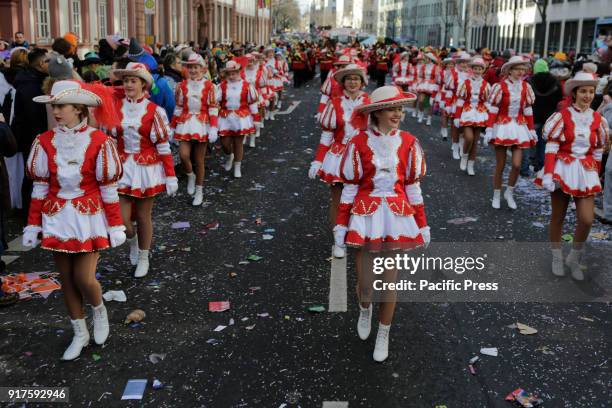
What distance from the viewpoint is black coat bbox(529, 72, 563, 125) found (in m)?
11.6

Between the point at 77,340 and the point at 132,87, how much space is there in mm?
2665

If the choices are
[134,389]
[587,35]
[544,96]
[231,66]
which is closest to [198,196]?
[231,66]

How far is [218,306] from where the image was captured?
5773 millimetres

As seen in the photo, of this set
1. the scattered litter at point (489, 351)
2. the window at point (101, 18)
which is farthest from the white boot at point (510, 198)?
the window at point (101, 18)

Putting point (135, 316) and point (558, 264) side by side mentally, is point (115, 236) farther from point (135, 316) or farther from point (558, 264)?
point (558, 264)

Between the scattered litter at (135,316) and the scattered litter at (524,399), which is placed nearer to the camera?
the scattered litter at (524,399)

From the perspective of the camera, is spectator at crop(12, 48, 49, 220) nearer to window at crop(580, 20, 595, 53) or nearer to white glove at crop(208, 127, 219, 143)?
white glove at crop(208, 127, 219, 143)

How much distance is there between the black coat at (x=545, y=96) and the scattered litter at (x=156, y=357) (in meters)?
8.93

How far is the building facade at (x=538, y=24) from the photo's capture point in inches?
1693

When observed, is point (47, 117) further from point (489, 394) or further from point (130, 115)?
point (489, 394)

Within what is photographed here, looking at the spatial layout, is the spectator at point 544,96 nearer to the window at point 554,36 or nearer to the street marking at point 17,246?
the street marking at point 17,246

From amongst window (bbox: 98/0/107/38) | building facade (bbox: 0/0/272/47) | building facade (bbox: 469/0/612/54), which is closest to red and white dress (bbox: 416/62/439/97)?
building facade (bbox: 0/0/272/47)

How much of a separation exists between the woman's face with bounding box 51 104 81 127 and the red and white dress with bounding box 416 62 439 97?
15.2 meters

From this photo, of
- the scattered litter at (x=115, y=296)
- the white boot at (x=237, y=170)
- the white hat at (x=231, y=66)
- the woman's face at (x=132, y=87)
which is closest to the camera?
the scattered litter at (x=115, y=296)
